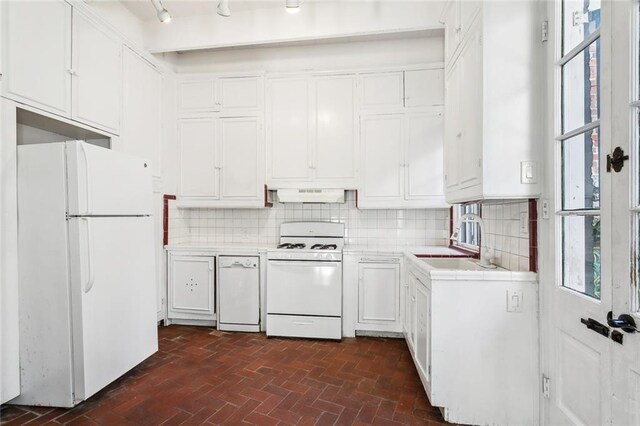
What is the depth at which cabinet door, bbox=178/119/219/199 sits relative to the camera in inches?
141

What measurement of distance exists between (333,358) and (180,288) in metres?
1.91

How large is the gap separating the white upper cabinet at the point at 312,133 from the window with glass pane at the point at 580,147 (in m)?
2.01

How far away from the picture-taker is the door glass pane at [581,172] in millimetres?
1392

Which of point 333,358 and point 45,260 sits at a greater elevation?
point 45,260

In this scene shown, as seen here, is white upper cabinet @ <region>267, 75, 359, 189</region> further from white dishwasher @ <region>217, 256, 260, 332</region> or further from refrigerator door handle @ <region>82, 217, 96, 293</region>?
refrigerator door handle @ <region>82, 217, 96, 293</region>

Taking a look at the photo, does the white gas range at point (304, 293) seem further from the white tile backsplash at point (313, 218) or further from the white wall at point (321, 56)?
the white wall at point (321, 56)

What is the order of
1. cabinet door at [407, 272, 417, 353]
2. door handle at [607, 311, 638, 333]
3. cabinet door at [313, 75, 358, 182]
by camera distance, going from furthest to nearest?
1. cabinet door at [313, 75, 358, 182]
2. cabinet door at [407, 272, 417, 353]
3. door handle at [607, 311, 638, 333]

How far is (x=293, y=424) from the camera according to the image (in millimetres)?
1876

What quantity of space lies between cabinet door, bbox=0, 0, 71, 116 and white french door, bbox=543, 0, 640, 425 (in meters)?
3.23

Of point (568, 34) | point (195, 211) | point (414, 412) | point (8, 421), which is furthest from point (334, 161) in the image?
point (8, 421)

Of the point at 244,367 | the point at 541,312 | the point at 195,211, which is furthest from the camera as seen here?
the point at 195,211

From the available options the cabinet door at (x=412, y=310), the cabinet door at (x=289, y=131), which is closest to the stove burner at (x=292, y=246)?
the cabinet door at (x=289, y=131)

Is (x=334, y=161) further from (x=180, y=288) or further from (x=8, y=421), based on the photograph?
(x=8, y=421)

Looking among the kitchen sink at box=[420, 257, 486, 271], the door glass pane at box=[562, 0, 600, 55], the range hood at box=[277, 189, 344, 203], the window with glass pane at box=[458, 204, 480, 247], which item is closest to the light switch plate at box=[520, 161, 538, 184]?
the door glass pane at box=[562, 0, 600, 55]
